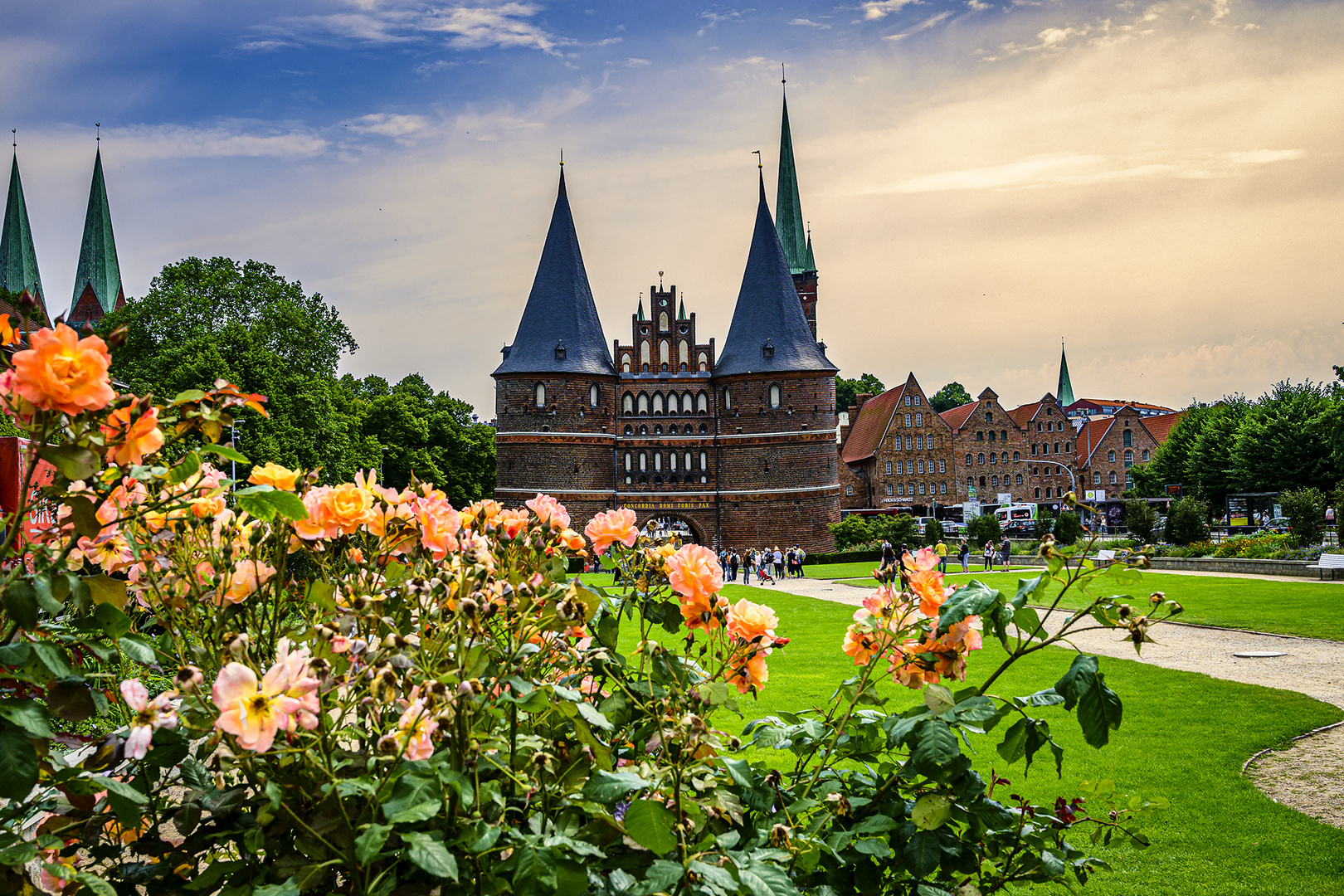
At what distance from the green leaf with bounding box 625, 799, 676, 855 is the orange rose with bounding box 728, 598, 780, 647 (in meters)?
0.62

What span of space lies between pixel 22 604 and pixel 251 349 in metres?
34.0

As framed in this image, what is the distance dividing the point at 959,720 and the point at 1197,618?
1690cm

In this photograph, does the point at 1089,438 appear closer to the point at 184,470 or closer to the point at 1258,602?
the point at 1258,602

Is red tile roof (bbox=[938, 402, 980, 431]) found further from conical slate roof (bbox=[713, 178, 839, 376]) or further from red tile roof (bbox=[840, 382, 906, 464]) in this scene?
conical slate roof (bbox=[713, 178, 839, 376])

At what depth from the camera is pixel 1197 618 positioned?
55.1 ft

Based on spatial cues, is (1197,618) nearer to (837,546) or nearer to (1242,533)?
(1242,533)

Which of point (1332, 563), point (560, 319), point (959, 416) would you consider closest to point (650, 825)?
point (1332, 563)

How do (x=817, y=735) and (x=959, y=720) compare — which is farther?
(x=817, y=735)

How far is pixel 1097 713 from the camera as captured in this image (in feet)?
A: 7.39

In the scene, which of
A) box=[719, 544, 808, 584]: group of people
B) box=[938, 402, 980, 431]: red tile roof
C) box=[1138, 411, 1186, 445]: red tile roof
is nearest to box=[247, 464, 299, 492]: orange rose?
box=[719, 544, 808, 584]: group of people

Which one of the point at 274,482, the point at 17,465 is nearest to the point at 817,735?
the point at 274,482

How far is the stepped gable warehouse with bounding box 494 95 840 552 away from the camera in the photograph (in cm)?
4781

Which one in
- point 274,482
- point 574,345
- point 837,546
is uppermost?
point 574,345

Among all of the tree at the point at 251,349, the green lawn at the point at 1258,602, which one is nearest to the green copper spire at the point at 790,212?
the tree at the point at 251,349
